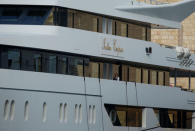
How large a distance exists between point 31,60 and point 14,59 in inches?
27.7

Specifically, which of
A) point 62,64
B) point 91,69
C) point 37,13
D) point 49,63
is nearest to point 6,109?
point 49,63

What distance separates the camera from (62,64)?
24312mm

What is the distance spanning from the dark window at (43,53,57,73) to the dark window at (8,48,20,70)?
110cm

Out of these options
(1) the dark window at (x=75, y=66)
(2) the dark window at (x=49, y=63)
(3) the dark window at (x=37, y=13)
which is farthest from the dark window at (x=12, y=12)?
(1) the dark window at (x=75, y=66)

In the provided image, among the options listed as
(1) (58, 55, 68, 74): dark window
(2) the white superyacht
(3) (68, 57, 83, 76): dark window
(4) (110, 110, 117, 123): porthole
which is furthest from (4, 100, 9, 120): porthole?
(4) (110, 110, 117, 123): porthole

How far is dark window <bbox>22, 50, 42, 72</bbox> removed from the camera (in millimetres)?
22891

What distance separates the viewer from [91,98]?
2492 centimetres

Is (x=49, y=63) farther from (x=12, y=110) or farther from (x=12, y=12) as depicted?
(x=12, y=110)

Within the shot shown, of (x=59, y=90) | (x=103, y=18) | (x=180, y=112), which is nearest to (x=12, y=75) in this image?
(x=59, y=90)

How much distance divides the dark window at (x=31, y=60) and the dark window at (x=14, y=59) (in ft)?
0.68

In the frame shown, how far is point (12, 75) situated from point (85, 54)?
3877mm

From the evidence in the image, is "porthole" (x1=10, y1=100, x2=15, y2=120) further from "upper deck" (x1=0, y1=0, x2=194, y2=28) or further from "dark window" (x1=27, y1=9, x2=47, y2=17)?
"upper deck" (x1=0, y1=0, x2=194, y2=28)

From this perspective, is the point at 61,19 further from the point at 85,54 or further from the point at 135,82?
the point at 135,82

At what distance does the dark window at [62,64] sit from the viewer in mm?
24125
